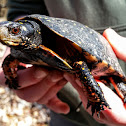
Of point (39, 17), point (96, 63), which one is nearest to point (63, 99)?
point (96, 63)

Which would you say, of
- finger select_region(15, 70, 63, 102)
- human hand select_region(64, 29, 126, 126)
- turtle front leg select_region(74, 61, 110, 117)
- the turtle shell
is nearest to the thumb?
human hand select_region(64, 29, 126, 126)

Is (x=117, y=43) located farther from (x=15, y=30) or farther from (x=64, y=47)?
(x=15, y=30)

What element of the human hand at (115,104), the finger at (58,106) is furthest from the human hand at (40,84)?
the human hand at (115,104)

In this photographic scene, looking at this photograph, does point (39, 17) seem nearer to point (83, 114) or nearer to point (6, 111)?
point (83, 114)

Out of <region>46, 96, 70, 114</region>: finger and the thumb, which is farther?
<region>46, 96, 70, 114</region>: finger

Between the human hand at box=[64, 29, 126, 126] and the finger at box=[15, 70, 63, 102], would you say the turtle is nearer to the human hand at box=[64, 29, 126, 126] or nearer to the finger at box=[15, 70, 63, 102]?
the human hand at box=[64, 29, 126, 126]

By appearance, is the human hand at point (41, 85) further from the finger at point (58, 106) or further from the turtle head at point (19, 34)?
the turtle head at point (19, 34)

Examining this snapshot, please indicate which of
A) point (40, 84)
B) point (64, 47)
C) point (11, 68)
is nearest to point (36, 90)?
point (40, 84)
